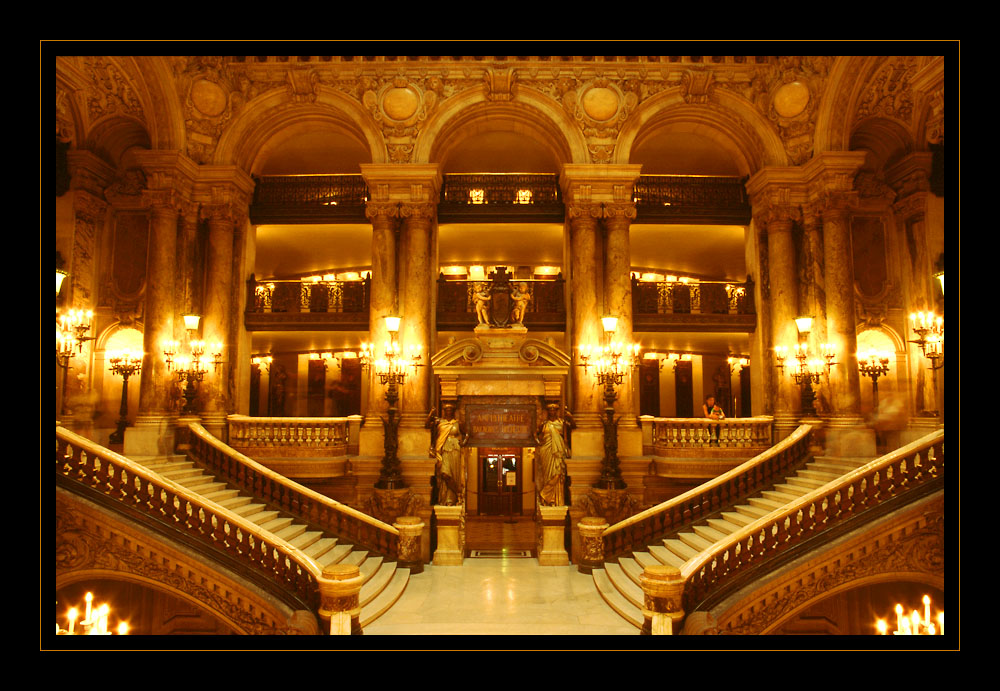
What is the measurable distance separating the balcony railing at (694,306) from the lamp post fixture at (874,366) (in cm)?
237

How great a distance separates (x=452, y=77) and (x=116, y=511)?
34.4ft

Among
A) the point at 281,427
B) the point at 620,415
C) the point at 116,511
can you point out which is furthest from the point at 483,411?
the point at 116,511

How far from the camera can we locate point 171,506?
754 cm

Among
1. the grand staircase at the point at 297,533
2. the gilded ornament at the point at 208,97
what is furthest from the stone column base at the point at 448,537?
the gilded ornament at the point at 208,97

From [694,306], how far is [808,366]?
318cm

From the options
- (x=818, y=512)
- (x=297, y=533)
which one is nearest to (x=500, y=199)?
(x=297, y=533)

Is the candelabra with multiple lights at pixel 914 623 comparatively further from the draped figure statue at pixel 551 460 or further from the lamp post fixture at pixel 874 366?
the draped figure statue at pixel 551 460

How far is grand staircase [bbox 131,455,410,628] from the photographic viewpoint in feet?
26.5

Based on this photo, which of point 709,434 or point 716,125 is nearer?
point 709,434

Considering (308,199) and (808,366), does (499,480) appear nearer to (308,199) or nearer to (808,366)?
(808,366)

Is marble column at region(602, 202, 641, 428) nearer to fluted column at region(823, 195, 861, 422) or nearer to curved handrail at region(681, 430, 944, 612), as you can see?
fluted column at region(823, 195, 861, 422)

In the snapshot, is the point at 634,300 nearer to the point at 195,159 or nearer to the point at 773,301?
the point at 773,301
